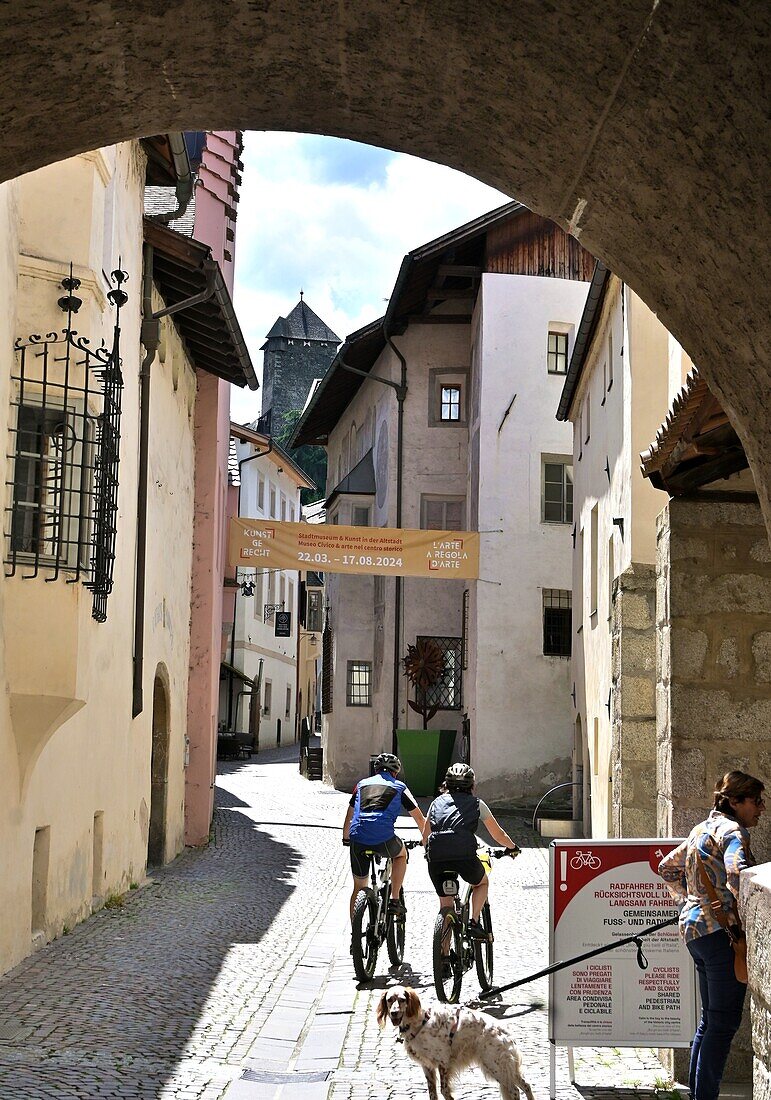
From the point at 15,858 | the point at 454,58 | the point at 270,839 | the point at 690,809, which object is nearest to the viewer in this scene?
the point at 454,58

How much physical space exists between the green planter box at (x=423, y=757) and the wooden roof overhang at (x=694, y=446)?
72.3 ft

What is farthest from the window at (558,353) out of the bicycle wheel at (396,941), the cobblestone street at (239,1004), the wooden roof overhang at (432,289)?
the bicycle wheel at (396,941)

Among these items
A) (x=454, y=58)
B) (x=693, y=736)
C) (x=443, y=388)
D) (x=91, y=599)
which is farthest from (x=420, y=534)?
(x=454, y=58)

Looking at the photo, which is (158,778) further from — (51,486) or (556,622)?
(556,622)

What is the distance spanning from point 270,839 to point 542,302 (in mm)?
12807

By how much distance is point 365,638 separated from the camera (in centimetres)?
3500

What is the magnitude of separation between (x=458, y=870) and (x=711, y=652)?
2817mm

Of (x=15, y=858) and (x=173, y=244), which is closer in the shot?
(x=15, y=858)

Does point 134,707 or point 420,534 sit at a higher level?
point 420,534

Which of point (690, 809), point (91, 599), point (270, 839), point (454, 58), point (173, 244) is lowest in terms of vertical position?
point (270, 839)

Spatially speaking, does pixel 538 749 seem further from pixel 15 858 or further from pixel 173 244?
pixel 15 858

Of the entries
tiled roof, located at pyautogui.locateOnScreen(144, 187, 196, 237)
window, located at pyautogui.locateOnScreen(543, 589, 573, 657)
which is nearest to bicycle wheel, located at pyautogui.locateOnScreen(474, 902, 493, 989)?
tiled roof, located at pyautogui.locateOnScreen(144, 187, 196, 237)

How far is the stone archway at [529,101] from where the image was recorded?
9.80ft

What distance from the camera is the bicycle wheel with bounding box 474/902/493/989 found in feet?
30.6
